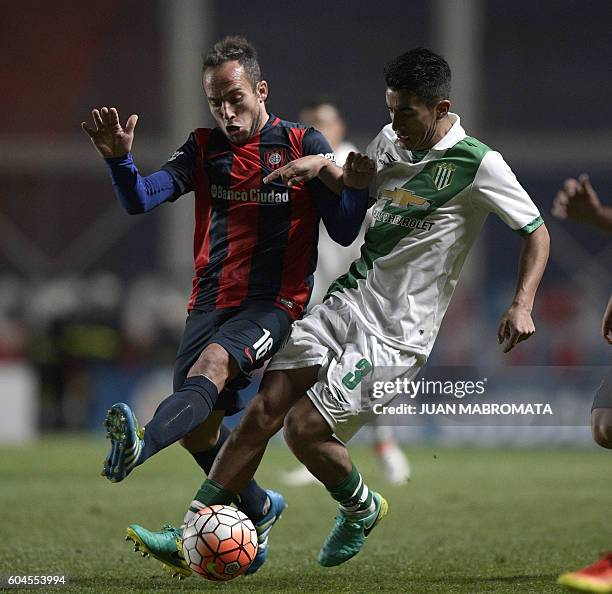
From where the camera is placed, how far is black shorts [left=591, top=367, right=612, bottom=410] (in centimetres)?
484

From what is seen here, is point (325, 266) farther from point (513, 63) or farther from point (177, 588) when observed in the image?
point (513, 63)

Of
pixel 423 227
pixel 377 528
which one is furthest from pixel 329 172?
pixel 377 528

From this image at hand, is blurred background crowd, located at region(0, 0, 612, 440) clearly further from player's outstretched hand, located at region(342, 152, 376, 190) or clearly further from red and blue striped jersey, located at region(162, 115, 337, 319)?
player's outstretched hand, located at region(342, 152, 376, 190)

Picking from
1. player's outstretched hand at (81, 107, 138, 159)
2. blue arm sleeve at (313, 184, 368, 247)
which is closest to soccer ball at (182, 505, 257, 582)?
blue arm sleeve at (313, 184, 368, 247)

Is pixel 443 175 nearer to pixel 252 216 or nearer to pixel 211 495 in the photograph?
pixel 252 216

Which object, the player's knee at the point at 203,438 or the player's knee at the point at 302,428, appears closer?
the player's knee at the point at 302,428

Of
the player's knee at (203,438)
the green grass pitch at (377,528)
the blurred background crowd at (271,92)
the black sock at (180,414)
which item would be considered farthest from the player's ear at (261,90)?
the blurred background crowd at (271,92)

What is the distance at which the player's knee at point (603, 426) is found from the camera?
480 centimetres

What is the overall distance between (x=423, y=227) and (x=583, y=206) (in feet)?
2.06

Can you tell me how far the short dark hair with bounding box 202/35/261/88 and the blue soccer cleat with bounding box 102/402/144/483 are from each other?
1504 millimetres

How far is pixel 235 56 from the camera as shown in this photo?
486cm

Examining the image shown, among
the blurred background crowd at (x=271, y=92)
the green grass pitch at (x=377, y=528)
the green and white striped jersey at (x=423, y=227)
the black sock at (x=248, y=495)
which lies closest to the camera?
the green and white striped jersey at (x=423, y=227)

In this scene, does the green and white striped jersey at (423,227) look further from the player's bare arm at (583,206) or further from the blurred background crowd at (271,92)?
the blurred background crowd at (271,92)

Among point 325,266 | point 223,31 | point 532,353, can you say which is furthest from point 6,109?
point 325,266
